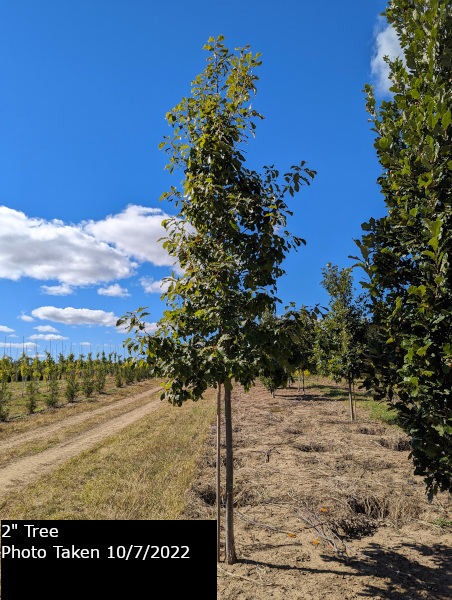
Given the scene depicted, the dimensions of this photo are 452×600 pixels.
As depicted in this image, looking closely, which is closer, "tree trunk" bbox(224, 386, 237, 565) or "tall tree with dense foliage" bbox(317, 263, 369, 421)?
"tree trunk" bbox(224, 386, 237, 565)

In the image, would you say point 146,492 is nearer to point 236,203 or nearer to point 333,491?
point 333,491

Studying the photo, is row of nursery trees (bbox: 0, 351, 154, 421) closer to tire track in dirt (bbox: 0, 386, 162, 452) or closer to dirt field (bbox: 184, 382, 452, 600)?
tire track in dirt (bbox: 0, 386, 162, 452)

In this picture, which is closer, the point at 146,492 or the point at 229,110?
the point at 229,110

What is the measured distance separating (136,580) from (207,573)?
0.74 metres

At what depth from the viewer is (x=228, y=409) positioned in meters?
4.73

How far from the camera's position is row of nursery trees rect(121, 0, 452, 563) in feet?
10.4

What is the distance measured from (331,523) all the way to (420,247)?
4.59 m

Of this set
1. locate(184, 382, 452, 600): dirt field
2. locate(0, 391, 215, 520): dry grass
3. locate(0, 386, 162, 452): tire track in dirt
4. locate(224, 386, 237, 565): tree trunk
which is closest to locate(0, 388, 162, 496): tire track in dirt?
locate(0, 391, 215, 520): dry grass

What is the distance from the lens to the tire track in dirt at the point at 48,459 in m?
8.99

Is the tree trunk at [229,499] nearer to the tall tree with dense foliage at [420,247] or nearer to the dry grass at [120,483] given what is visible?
the dry grass at [120,483]

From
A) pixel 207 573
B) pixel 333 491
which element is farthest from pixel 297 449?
pixel 207 573

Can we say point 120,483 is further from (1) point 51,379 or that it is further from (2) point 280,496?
(1) point 51,379

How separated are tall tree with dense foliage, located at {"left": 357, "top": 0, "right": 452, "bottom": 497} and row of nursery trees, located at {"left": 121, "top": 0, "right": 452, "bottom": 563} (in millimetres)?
13

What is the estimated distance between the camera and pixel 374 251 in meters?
3.85
